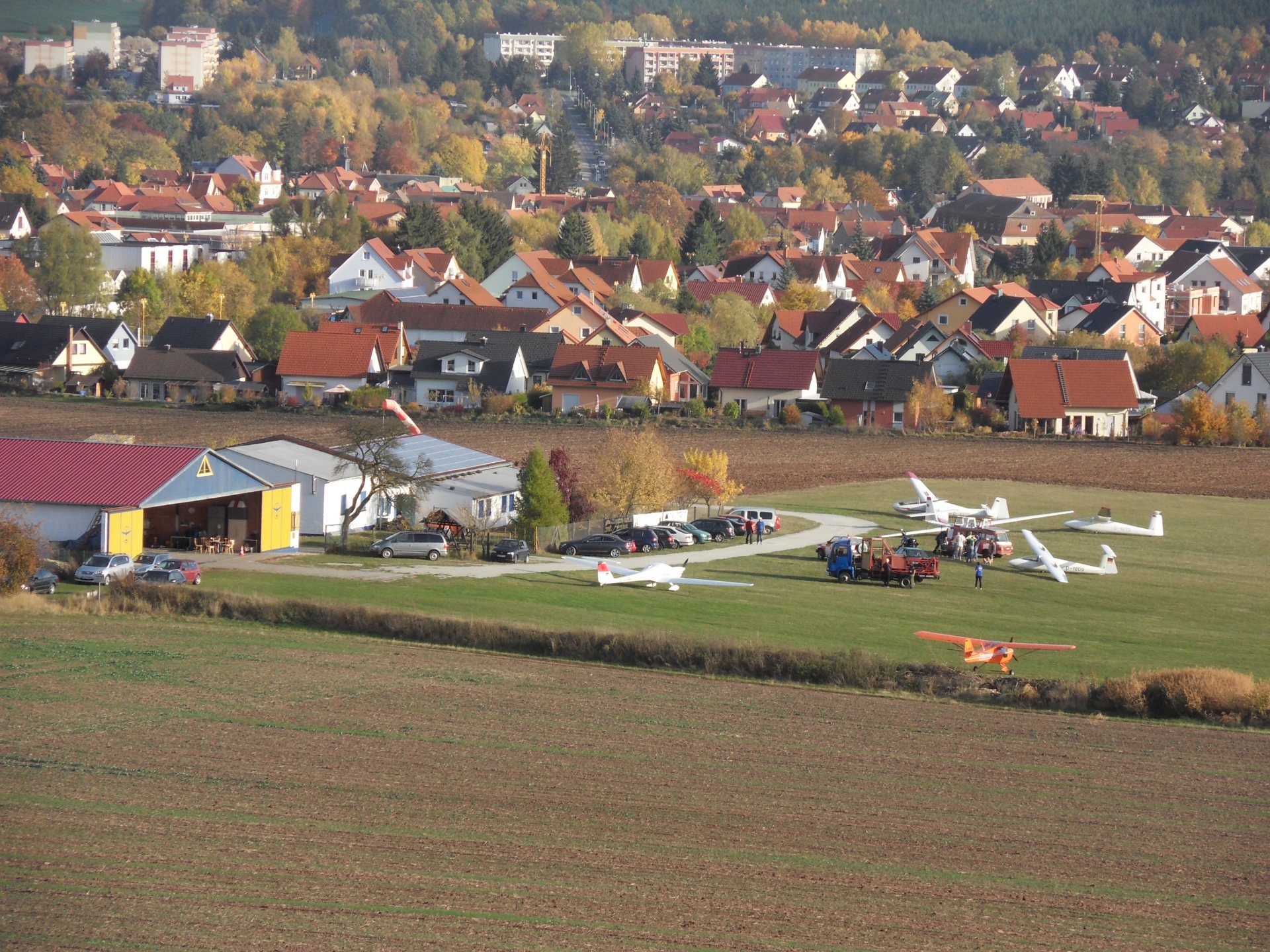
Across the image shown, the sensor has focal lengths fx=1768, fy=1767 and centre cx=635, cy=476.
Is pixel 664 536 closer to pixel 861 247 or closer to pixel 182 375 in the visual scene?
pixel 182 375

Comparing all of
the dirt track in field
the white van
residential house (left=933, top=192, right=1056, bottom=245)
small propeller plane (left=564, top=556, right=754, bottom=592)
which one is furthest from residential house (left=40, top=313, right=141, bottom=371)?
residential house (left=933, top=192, right=1056, bottom=245)

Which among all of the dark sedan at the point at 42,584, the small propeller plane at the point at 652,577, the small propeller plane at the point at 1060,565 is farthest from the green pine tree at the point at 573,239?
the dark sedan at the point at 42,584

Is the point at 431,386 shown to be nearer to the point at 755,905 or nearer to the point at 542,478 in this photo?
the point at 542,478

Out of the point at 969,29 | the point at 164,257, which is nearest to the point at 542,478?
the point at 164,257

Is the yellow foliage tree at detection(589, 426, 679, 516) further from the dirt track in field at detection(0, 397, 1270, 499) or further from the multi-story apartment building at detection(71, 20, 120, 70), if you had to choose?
the multi-story apartment building at detection(71, 20, 120, 70)

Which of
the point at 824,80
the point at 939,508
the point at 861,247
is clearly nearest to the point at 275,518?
the point at 939,508
